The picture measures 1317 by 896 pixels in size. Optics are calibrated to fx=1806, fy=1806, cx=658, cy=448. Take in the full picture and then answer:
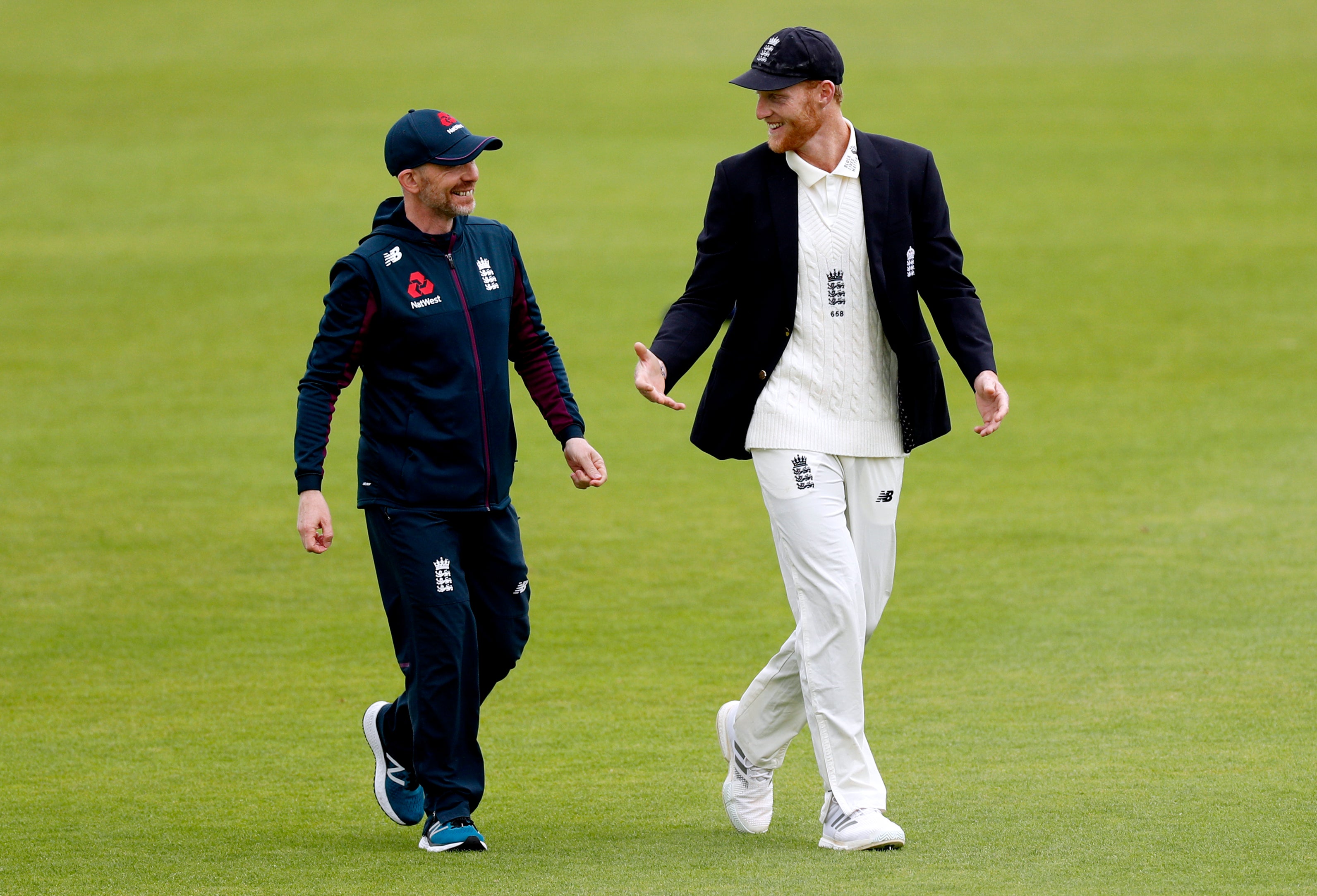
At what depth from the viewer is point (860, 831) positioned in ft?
16.1

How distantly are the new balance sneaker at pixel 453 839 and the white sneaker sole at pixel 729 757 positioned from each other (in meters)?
0.73

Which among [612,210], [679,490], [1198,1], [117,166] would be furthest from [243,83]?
[679,490]

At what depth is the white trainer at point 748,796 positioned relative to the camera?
5.29m

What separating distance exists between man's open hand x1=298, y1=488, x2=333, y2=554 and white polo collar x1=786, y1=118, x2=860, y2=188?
163 centimetres

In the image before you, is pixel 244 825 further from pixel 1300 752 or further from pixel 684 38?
pixel 684 38

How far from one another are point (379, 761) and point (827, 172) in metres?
2.22

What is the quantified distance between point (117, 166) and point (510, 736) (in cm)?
1901

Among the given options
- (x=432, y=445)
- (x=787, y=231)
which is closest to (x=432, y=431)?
(x=432, y=445)

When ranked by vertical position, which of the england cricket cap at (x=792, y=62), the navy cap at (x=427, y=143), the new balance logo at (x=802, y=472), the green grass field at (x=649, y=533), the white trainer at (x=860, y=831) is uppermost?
the england cricket cap at (x=792, y=62)

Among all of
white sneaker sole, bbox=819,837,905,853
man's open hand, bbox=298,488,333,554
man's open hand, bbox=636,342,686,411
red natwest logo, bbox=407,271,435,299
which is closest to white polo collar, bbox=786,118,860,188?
man's open hand, bbox=636,342,686,411

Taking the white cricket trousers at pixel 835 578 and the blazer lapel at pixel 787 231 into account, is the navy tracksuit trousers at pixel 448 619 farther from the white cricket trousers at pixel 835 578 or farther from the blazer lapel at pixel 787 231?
the blazer lapel at pixel 787 231

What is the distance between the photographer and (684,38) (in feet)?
110

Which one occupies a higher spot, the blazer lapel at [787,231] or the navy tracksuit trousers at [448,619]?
the blazer lapel at [787,231]

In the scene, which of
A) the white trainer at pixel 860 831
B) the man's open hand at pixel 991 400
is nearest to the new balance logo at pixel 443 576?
the white trainer at pixel 860 831
